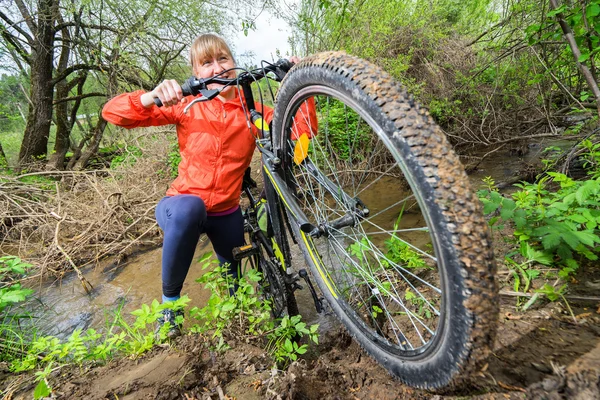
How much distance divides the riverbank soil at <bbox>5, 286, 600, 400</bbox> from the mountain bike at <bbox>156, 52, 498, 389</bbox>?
241 millimetres

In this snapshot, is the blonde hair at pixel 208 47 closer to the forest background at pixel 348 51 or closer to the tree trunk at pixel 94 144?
the forest background at pixel 348 51

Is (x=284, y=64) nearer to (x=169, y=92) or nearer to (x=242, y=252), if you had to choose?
(x=169, y=92)

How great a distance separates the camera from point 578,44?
217 centimetres

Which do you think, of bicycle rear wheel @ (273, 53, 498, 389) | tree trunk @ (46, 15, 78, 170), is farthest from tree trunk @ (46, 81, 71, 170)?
bicycle rear wheel @ (273, 53, 498, 389)

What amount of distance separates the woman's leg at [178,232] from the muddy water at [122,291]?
3.78 feet

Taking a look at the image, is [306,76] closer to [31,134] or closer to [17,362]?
[17,362]

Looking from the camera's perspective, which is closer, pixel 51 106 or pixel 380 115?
pixel 380 115

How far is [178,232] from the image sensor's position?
66.8 inches

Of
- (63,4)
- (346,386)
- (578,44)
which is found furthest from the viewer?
(63,4)

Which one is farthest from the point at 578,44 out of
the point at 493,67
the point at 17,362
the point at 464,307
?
the point at 17,362

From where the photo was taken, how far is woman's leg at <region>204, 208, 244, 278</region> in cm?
211

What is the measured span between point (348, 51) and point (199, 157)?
433 cm

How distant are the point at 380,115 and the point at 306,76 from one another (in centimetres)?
43

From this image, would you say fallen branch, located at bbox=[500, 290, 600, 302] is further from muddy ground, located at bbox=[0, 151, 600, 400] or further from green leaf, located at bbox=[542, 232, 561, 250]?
green leaf, located at bbox=[542, 232, 561, 250]
